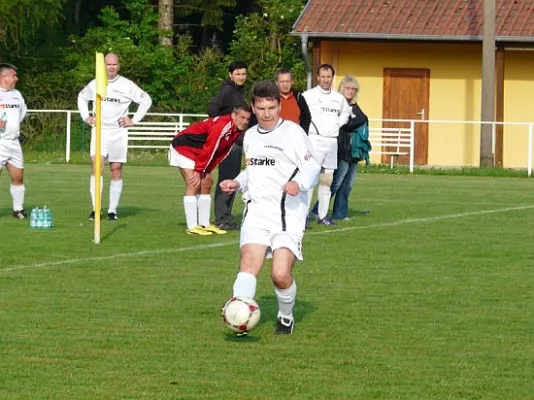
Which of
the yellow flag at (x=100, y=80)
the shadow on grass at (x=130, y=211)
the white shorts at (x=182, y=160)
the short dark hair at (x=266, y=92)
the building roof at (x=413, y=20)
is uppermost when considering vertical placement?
the building roof at (x=413, y=20)

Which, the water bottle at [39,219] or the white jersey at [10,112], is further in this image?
the white jersey at [10,112]

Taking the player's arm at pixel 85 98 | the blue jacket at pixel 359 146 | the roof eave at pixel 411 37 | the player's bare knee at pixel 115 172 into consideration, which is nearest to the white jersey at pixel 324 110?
the blue jacket at pixel 359 146

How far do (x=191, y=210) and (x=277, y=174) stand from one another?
6.82 m

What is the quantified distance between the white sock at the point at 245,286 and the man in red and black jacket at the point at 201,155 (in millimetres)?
5692

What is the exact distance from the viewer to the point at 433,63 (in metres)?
36.1

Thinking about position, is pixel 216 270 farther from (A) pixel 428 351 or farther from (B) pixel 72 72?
(B) pixel 72 72

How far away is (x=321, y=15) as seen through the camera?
36.1 metres

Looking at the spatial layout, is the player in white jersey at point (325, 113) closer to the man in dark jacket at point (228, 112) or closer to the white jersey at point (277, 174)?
the man in dark jacket at point (228, 112)

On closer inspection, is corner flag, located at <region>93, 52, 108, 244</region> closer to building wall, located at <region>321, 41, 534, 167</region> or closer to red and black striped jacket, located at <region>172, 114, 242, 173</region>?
red and black striped jacket, located at <region>172, 114, 242, 173</region>

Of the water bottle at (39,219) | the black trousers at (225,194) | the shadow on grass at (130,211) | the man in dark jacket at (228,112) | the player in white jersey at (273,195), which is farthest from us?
the shadow on grass at (130,211)

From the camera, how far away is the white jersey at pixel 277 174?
991 centimetres

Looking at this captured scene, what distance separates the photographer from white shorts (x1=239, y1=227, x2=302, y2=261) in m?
9.85

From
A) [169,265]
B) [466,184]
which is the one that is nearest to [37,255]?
[169,265]

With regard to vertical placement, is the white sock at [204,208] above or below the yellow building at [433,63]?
below
